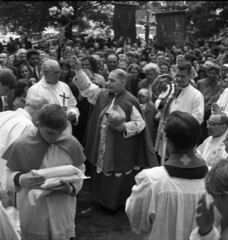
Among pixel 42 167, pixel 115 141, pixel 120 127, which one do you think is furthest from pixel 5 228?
pixel 115 141

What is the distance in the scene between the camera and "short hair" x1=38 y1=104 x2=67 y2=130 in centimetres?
280

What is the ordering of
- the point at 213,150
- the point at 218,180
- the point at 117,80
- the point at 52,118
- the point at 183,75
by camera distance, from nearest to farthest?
1. the point at 218,180
2. the point at 52,118
3. the point at 213,150
4. the point at 117,80
5. the point at 183,75

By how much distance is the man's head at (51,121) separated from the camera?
280 cm

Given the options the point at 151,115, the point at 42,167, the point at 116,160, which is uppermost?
the point at 42,167

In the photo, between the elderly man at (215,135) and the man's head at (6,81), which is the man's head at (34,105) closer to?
the man's head at (6,81)

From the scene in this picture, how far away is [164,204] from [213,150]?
1708 millimetres

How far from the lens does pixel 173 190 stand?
7.78 feet

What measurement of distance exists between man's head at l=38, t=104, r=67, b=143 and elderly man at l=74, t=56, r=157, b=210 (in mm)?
2064

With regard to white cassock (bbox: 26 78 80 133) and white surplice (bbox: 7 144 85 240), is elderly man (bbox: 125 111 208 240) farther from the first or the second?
Result: white cassock (bbox: 26 78 80 133)

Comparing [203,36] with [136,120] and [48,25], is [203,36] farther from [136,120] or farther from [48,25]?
[136,120]

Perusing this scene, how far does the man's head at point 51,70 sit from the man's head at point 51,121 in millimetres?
2549

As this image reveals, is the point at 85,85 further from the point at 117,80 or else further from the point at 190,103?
the point at 190,103

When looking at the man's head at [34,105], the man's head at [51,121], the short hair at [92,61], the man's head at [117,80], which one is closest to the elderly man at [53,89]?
the man's head at [117,80]

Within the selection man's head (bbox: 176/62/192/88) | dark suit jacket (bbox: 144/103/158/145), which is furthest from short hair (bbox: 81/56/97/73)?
man's head (bbox: 176/62/192/88)
